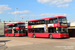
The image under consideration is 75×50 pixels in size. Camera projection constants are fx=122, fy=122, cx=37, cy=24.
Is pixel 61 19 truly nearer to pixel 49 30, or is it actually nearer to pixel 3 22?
pixel 49 30

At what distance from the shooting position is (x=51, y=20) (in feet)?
68.4

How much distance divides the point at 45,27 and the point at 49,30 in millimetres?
1005

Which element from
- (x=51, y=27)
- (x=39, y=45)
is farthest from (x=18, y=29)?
(x=39, y=45)

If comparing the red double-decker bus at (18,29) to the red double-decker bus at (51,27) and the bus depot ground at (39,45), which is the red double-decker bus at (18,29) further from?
the bus depot ground at (39,45)

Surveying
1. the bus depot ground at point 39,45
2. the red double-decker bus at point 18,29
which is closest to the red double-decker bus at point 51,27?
the bus depot ground at point 39,45

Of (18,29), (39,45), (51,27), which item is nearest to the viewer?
(39,45)

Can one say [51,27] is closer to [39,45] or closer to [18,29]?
[39,45]

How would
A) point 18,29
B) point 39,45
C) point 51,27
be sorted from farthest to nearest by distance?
point 18,29
point 51,27
point 39,45

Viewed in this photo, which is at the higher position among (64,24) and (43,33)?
(64,24)

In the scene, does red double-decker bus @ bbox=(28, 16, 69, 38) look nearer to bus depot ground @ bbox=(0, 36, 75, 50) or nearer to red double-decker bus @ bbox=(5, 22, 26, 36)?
bus depot ground @ bbox=(0, 36, 75, 50)

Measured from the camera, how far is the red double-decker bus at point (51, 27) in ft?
65.4

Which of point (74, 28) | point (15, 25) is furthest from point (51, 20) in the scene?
point (15, 25)

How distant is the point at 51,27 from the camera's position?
20953 millimetres

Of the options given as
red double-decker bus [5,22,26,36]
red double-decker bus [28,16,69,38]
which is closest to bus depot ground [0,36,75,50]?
red double-decker bus [28,16,69,38]
